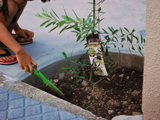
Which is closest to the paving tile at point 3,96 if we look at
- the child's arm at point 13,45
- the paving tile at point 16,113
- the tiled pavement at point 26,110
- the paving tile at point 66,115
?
the tiled pavement at point 26,110

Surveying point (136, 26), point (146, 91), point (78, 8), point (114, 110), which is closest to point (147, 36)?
point (146, 91)

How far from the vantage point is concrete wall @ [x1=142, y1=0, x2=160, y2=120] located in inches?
35.6

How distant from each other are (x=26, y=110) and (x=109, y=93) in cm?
64

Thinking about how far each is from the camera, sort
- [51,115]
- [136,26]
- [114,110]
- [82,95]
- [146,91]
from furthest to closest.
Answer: [136,26]
[82,95]
[114,110]
[51,115]
[146,91]

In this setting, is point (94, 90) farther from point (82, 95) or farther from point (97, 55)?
point (97, 55)

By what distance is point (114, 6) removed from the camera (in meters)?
3.74

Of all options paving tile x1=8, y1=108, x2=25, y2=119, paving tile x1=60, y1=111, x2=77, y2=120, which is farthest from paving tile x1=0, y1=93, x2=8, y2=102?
paving tile x1=60, y1=111, x2=77, y2=120

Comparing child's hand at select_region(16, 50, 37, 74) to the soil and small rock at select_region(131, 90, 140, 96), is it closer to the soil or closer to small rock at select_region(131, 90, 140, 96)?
the soil

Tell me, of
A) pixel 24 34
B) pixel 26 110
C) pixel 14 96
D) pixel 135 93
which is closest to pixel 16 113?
pixel 26 110

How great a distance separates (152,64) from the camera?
99 centimetres

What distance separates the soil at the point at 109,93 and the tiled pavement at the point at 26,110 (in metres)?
0.25

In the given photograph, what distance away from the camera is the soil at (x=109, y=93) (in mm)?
1400

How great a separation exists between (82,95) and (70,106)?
306 mm

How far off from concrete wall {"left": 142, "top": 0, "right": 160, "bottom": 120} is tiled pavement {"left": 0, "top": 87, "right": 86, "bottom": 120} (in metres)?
0.42
